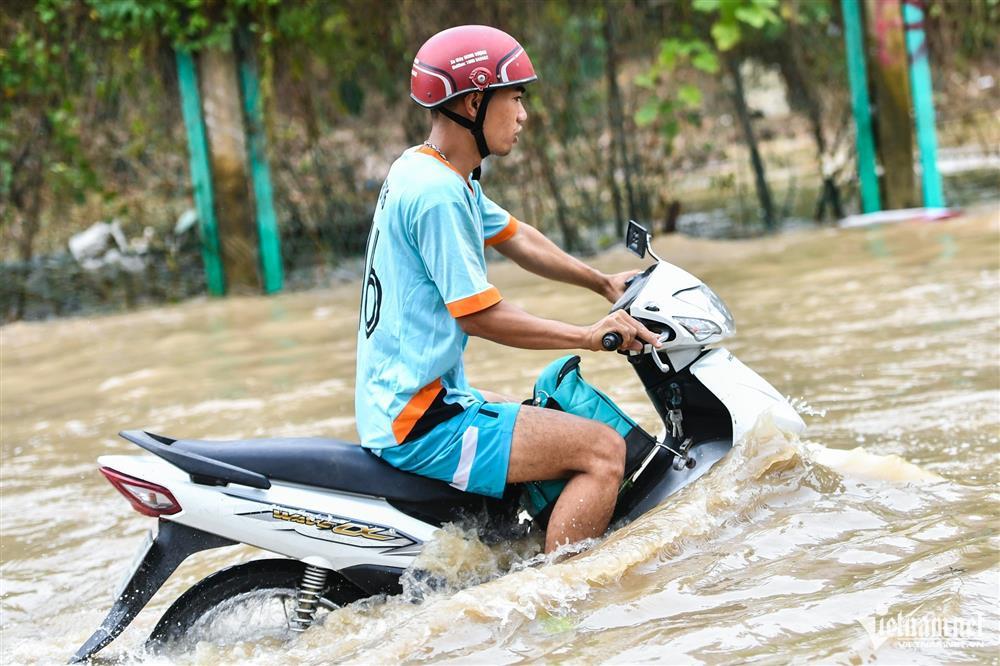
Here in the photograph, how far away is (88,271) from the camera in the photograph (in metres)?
11.0

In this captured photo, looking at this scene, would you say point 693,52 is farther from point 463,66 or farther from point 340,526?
point 340,526

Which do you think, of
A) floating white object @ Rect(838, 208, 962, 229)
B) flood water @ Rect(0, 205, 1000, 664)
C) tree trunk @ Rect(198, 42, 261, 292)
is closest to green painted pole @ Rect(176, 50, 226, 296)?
tree trunk @ Rect(198, 42, 261, 292)

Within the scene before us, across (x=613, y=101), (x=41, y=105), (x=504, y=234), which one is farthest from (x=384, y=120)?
(x=504, y=234)

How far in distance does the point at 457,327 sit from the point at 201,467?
2.53 ft

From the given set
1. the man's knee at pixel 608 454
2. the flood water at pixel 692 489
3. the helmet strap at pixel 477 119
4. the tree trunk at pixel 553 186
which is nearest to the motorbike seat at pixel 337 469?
the flood water at pixel 692 489

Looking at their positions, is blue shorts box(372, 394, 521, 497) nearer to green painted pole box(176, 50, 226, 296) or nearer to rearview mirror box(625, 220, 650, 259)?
rearview mirror box(625, 220, 650, 259)

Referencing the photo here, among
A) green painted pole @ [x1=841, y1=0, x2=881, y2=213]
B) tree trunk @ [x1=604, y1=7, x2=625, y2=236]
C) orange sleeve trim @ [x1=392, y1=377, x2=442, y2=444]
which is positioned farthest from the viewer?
tree trunk @ [x1=604, y1=7, x2=625, y2=236]

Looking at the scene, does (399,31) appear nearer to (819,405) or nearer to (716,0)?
(716,0)

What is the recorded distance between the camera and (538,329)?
10.6 feet

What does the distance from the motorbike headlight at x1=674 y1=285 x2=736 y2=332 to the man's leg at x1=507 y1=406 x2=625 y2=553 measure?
420mm

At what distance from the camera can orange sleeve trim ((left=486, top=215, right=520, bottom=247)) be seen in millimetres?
3812

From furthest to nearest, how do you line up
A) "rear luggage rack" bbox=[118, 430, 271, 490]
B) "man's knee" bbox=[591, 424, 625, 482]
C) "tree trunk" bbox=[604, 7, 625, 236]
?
"tree trunk" bbox=[604, 7, 625, 236]
"man's knee" bbox=[591, 424, 625, 482]
"rear luggage rack" bbox=[118, 430, 271, 490]

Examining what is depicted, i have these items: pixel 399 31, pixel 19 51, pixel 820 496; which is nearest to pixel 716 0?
pixel 399 31

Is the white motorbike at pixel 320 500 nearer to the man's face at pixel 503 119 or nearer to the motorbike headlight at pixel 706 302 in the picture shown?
the motorbike headlight at pixel 706 302
